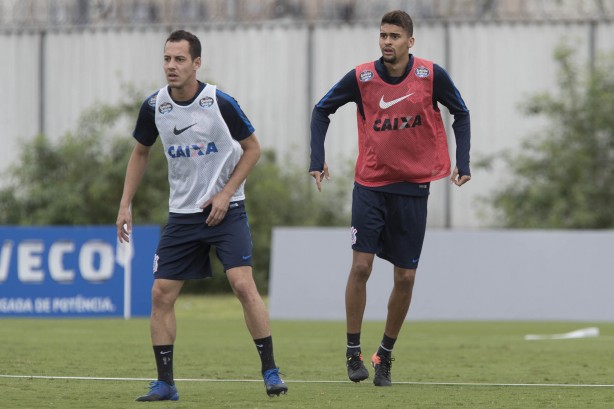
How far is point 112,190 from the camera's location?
78.8 feet

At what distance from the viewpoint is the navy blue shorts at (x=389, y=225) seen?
8430mm

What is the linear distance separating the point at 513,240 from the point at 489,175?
7.42 metres

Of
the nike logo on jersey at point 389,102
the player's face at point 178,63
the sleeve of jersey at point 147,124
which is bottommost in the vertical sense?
the sleeve of jersey at point 147,124

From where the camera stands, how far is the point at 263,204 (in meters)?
24.1

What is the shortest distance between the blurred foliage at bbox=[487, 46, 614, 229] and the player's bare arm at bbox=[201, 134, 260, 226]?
16.1 meters

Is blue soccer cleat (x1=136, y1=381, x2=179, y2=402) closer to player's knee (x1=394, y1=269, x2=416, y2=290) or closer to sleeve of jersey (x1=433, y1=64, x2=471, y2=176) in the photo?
player's knee (x1=394, y1=269, x2=416, y2=290)

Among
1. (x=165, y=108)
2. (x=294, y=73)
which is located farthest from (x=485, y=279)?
(x=165, y=108)

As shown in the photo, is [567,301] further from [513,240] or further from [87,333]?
[87,333]

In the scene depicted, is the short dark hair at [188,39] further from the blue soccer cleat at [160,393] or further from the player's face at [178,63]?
the blue soccer cleat at [160,393]

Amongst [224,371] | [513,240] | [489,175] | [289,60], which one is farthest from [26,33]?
[224,371]

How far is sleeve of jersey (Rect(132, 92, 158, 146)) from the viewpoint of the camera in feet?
25.0

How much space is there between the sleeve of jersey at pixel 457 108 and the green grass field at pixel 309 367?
4.70 feet

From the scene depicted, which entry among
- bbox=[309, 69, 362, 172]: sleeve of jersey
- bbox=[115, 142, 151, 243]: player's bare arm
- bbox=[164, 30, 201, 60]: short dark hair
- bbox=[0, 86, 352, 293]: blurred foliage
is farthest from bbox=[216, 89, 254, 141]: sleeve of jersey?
bbox=[0, 86, 352, 293]: blurred foliage

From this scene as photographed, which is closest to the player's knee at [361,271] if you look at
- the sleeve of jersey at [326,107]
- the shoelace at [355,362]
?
the shoelace at [355,362]
